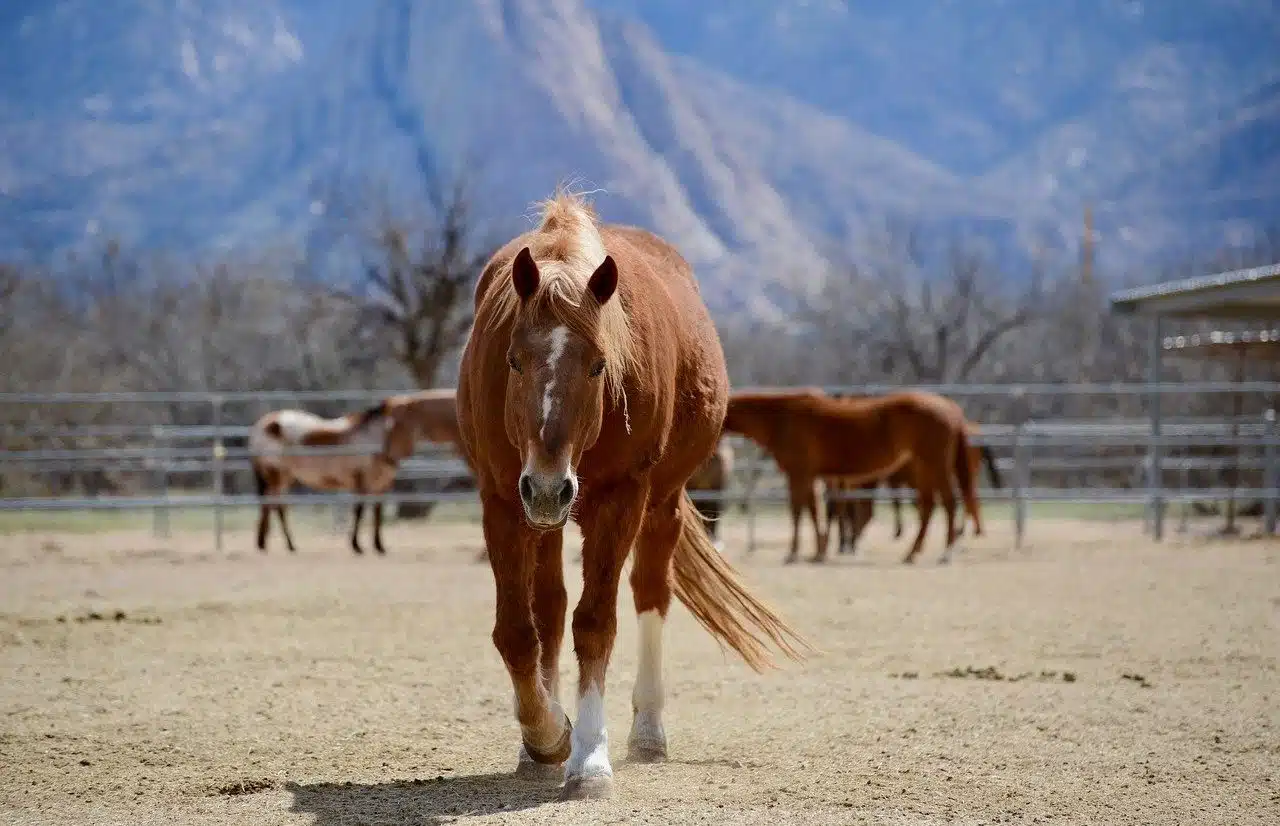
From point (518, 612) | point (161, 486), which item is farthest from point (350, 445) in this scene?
point (518, 612)

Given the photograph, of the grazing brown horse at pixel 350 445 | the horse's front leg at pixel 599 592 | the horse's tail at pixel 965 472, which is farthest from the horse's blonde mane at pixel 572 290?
A: the grazing brown horse at pixel 350 445

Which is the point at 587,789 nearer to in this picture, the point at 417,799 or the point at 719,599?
the point at 417,799

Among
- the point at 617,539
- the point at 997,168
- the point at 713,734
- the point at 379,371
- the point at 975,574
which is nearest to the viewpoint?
the point at 617,539

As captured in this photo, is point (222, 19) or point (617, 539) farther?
point (222, 19)

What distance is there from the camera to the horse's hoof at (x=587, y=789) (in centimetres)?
347

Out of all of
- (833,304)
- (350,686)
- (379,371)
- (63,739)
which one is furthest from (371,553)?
(833,304)

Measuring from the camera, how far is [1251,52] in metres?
83.4

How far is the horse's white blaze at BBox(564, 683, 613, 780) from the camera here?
3523 millimetres

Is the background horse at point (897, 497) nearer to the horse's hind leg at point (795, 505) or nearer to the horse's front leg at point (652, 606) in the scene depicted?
the horse's hind leg at point (795, 505)

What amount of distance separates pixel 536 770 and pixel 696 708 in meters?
1.31

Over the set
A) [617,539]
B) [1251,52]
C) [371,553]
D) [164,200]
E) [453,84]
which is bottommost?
[371,553]

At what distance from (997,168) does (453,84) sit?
109 ft

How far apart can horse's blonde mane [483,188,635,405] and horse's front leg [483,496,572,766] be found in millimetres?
447

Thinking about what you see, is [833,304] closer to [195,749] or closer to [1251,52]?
[195,749]
